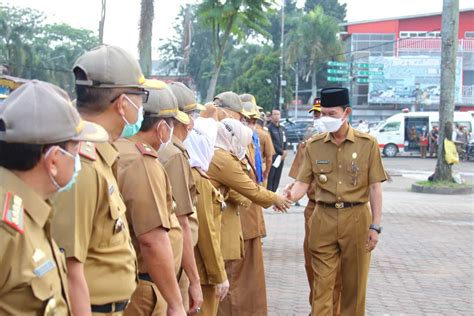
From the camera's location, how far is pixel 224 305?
6.99 meters

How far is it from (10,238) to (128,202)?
54.2 inches

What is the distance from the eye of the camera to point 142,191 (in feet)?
12.6

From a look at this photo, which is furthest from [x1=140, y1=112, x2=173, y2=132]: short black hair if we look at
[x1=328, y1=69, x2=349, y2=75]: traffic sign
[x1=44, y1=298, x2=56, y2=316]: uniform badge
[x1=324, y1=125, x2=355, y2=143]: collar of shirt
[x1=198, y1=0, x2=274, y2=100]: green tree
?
[x1=328, y1=69, x2=349, y2=75]: traffic sign

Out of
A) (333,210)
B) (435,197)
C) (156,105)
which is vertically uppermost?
(156,105)

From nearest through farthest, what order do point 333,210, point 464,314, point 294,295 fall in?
point 333,210 → point 464,314 → point 294,295

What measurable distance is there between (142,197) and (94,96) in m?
0.54

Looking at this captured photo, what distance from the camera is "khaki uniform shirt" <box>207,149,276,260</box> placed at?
604 centimetres

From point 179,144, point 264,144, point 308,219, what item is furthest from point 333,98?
point 264,144

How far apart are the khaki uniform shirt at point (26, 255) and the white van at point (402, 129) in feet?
118

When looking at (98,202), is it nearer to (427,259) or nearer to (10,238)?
(10,238)

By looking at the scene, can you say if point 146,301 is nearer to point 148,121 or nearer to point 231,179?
point 148,121

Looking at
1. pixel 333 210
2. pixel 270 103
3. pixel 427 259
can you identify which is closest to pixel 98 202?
pixel 333 210

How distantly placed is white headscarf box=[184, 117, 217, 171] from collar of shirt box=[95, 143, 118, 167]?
176cm

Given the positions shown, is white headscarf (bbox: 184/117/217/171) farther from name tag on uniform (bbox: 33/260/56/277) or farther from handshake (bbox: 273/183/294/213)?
name tag on uniform (bbox: 33/260/56/277)
